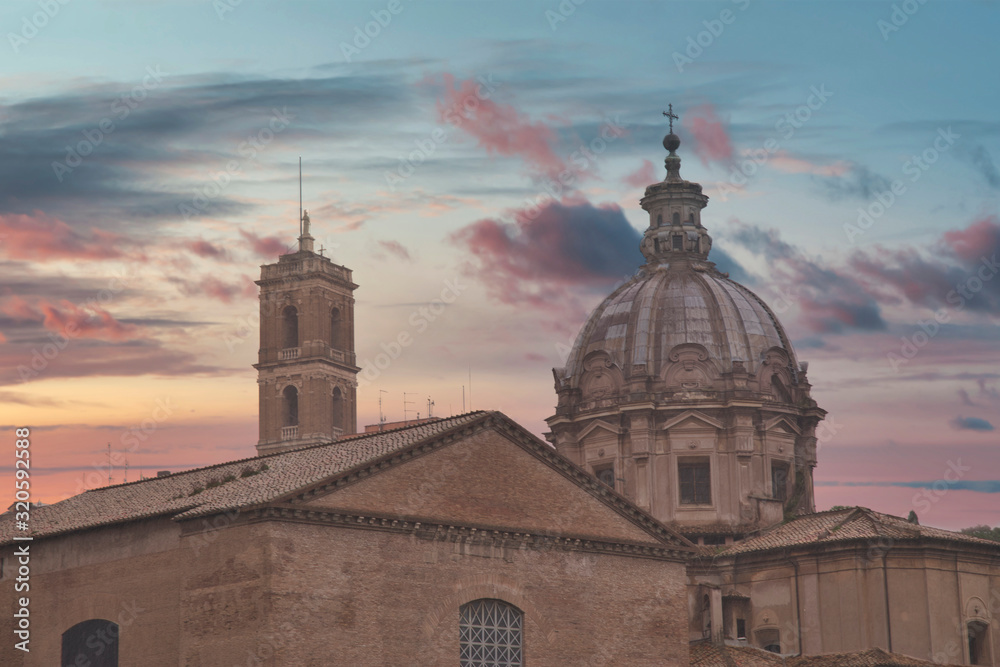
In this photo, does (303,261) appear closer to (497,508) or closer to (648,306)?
(648,306)

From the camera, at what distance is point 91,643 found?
47.8 metres

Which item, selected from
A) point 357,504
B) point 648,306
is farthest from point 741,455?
point 357,504

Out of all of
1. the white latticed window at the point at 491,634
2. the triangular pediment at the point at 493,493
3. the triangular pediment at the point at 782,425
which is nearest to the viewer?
the triangular pediment at the point at 493,493

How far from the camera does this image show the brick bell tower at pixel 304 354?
127250 mm

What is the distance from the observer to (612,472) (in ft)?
231

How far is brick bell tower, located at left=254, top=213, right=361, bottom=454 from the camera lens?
127 m

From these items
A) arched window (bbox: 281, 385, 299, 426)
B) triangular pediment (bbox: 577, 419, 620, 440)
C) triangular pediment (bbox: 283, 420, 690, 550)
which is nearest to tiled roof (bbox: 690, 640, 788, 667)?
triangular pediment (bbox: 283, 420, 690, 550)

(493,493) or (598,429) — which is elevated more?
(598,429)

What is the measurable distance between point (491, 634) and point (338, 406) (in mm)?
84496

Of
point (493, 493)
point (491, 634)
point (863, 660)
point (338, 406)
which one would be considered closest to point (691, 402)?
point (863, 660)

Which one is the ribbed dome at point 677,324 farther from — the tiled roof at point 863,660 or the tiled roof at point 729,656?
the tiled roof at point 863,660

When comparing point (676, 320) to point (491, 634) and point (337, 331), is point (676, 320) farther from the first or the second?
point (337, 331)

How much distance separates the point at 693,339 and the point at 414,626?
30.2 metres

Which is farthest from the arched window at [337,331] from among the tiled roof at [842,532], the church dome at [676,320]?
the tiled roof at [842,532]
